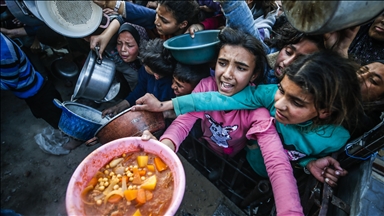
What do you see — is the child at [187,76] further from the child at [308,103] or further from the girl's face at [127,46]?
the girl's face at [127,46]

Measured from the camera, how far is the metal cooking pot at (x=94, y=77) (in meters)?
2.05

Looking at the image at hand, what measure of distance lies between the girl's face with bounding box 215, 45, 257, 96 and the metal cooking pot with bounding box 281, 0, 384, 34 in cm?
48

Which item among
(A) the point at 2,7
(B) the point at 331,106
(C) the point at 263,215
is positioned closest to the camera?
(B) the point at 331,106

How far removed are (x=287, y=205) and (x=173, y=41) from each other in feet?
4.98

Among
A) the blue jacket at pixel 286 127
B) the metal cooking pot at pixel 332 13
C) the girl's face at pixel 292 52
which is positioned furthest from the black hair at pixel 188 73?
the metal cooking pot at pixel 332 13

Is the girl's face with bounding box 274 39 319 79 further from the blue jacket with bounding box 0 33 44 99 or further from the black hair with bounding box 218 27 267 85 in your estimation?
the blue jacket with bounding box 0 33 44 99

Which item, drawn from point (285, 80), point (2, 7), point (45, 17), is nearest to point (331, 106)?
point (285, 80)

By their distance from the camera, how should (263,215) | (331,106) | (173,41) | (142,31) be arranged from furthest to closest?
(142,31), (263,215), (173,41), (331,106)

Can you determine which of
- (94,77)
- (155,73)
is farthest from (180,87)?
(94,77)

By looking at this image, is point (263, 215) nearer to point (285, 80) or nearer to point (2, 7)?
point (285, 80)

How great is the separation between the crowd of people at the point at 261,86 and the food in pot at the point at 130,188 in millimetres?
199

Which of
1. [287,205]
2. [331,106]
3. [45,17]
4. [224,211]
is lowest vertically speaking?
[224,211]

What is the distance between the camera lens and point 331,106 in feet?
3.76

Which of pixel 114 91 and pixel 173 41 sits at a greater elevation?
pixel 173 41
